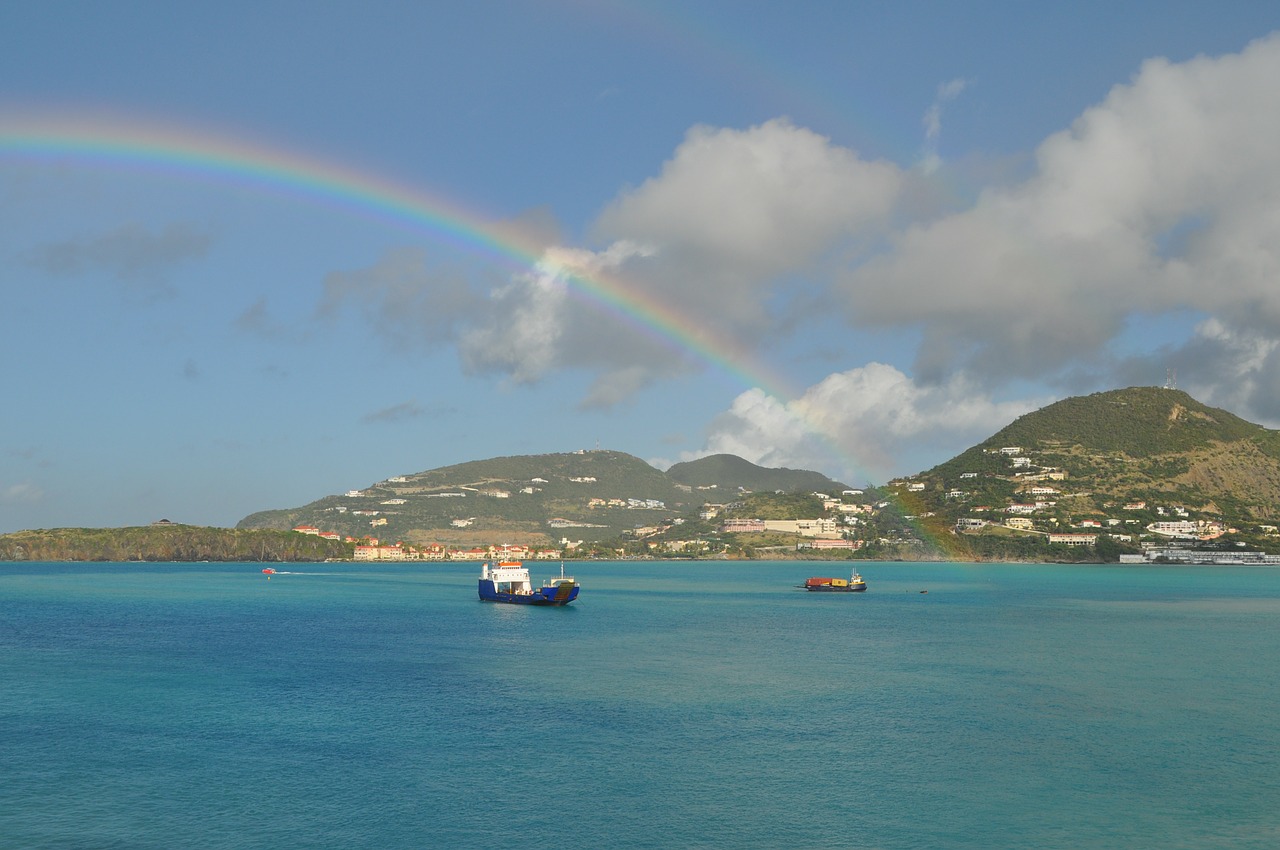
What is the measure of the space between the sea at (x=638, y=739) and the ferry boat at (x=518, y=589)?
128 ft

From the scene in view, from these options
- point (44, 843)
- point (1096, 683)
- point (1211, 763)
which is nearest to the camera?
point (44, 843)

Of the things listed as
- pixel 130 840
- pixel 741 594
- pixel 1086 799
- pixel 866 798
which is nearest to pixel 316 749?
pixel 130 840

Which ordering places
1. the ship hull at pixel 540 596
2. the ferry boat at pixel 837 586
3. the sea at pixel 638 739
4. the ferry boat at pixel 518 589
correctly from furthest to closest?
the ferry boat at pixel 837 586 < the ferry boat at pixel 518 589 < the ship hull at pixel 540 596 < the sea at pixel 638 739

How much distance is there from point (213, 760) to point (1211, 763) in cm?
4362

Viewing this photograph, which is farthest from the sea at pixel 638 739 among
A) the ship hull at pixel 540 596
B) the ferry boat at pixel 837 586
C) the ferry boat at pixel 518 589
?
the ferry boat at pixel 837 586

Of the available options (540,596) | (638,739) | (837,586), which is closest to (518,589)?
(540,596)

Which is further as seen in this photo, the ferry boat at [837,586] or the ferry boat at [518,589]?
the ferry boat at [837,586]

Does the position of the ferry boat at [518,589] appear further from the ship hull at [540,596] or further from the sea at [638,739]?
the sea at [638,739]

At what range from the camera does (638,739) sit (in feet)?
157

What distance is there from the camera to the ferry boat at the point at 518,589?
13950cm

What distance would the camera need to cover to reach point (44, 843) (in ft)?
108

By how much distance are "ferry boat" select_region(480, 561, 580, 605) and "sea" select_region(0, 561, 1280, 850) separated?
39.0 metres

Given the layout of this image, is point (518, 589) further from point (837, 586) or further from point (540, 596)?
point (837, 586)

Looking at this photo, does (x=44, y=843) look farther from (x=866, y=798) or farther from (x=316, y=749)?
(x=866, y=798)
